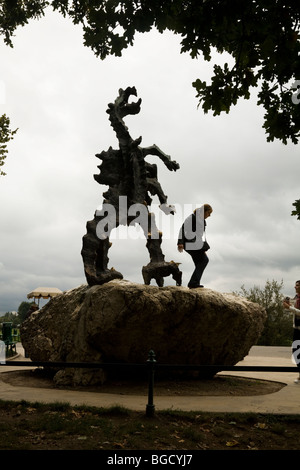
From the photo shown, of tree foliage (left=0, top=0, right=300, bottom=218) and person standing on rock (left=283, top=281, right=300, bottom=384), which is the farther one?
person standing on rock (left=283, top=281, right=300, bottom=384)

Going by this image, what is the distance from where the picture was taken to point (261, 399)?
6.92 metres

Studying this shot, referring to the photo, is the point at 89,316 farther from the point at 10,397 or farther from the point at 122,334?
the point at 10,397

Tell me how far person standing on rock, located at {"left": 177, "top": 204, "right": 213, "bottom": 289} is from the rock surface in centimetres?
78

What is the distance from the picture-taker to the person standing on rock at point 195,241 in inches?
350

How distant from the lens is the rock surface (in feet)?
24.2

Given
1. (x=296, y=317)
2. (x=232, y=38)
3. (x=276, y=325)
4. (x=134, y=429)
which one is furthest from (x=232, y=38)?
(x=276, y=325)

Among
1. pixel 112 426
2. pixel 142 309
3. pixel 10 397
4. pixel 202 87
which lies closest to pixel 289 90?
pixel 202 87

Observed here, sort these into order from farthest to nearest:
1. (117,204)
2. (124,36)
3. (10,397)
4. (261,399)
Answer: (117,204) → (261,399) → (10,397) → (124,36)

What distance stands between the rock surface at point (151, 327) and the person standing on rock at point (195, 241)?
2.54 ft

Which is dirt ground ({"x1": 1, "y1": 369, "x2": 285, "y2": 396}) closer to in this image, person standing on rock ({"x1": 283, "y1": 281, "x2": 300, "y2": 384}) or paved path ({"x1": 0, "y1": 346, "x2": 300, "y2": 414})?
paved path ({"x1": 0, "y1": 346, "x2": 300, "y2": 414})

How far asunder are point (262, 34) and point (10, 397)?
6.39m

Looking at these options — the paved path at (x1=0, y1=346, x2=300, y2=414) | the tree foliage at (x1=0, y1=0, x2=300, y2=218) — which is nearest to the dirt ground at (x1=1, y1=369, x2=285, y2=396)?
the paved path at (x1=0, y1=346, x2=300, y2=414)

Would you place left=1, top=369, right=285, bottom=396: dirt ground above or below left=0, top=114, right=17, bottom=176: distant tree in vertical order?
below
